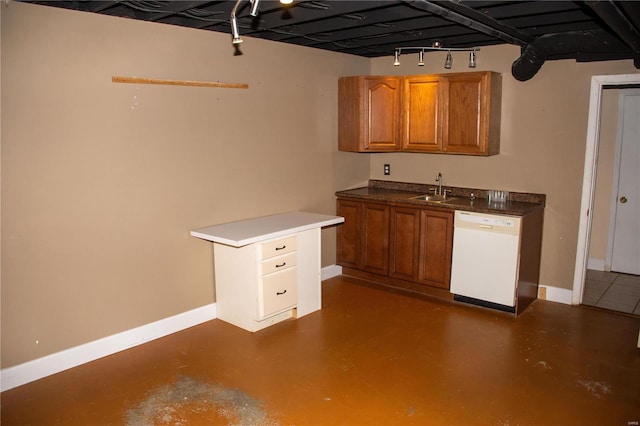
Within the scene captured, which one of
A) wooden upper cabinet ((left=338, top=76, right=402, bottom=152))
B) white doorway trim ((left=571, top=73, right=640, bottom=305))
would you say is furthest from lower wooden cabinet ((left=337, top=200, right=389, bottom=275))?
white doorway trim ((left=571, top=73, right=640, bottom=305))

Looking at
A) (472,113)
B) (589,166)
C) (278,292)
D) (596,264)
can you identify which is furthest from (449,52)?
(596,264)

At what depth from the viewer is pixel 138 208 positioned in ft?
12.2

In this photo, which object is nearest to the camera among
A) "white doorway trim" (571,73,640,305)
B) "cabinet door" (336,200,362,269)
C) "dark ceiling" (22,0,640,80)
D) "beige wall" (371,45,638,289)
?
"dark ceiling" (22,0,640,80)

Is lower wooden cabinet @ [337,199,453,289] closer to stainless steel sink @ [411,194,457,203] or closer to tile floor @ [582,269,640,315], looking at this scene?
stainless steel sink @ [411,194,457,203]

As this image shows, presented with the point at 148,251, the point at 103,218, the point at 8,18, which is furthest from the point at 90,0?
the point at 148,251

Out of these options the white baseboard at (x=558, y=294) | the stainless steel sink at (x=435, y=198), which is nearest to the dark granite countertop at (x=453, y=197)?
the stainless steel sink at (x=435, y=198)

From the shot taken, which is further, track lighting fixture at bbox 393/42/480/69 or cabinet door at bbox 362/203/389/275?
cabinet door at bbox 362/203/389/275

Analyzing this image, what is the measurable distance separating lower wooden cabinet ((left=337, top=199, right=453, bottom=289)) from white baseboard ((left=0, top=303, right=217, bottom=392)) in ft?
5.57

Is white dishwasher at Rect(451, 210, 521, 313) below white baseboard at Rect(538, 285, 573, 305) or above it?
above

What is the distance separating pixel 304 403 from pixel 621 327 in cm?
281

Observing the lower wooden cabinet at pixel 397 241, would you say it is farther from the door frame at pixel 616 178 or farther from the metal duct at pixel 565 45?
the door frame at pixel 616 178

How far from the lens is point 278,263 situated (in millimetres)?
4086

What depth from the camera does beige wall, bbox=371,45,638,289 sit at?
175 inches

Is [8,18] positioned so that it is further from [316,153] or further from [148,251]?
[316,153]
